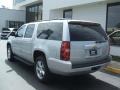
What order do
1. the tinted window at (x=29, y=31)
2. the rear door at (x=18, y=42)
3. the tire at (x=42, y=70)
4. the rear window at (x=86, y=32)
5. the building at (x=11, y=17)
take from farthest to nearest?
the building at (x=11, y=17), the rear door at (x=18, y=42), the tinted window at (x=29, y=31), the tire at (x=42, y=70), the rear window at (x=86, y=32)

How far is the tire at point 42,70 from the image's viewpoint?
6.78 m

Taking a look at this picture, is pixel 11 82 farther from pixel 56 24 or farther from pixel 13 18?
pixel 13 18

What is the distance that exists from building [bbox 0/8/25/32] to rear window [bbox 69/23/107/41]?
33.1 meters

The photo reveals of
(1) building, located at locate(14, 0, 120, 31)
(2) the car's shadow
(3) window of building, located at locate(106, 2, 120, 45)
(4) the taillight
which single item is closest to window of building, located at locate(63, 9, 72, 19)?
(1) building, located at locate(14, 0, 120, 31)

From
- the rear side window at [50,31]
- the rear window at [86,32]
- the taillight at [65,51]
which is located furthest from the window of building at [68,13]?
the taillight at [65,51]

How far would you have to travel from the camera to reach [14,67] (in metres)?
9.29

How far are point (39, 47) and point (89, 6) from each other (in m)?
10.6

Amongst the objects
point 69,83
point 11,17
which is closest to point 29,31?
point 69,83

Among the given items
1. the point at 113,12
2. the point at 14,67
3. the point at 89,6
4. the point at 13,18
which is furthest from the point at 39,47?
the point at 13,18

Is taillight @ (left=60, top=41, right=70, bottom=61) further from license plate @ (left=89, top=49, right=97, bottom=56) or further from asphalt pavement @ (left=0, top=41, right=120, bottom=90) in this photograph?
asphalt pavement @ (left=0, top=41, right=120, bottom=90)

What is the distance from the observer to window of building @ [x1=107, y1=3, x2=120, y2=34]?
14500 millimetres

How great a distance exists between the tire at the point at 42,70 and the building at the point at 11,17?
32648mm

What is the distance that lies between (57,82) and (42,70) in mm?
586

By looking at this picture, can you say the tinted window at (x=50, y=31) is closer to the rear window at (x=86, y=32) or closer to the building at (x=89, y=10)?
the rear window at (x=86, y=32)
